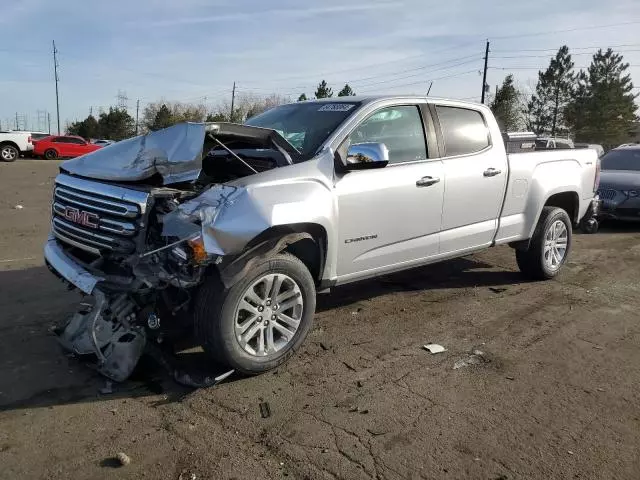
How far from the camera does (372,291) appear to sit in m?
5.98

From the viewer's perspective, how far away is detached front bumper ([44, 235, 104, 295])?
3693 millimetres

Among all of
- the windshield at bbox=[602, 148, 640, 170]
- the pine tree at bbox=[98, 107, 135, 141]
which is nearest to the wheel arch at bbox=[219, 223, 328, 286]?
the windshield at bbox=[602, 148, 640, 170]

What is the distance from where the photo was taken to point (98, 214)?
3.89 meters

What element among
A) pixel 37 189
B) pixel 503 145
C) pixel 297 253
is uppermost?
pixel 503 145

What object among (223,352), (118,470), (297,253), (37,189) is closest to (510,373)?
(297,253)

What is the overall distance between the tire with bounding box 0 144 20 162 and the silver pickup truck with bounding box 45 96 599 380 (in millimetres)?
25429

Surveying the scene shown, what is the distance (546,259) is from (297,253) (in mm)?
3555

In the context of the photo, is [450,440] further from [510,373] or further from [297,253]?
[297,253]

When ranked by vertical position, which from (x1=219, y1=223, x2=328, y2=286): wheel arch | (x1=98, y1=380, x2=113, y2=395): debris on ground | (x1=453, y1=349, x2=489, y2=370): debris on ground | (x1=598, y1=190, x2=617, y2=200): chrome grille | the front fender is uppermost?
the front fender

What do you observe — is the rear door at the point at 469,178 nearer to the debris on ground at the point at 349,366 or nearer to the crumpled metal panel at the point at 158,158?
the debris on ground at the point at 349,366

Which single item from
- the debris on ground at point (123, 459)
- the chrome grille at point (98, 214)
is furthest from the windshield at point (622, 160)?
the debris on ground at point (123, 459)

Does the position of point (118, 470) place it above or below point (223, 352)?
below

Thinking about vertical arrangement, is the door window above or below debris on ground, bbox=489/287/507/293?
above

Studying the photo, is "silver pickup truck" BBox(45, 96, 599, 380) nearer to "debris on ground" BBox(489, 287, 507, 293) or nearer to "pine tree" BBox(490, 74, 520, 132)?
"debris on ground" BBox(489, 287, 507, 293)
